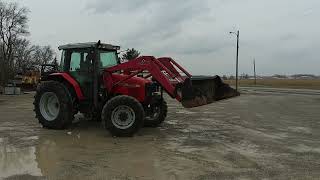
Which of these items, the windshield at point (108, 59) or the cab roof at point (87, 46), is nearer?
the cab roof at point (87, 46)

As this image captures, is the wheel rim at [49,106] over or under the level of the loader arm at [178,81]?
under

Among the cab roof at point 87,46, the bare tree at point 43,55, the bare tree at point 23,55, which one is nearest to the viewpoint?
the cab roof at point 87,46

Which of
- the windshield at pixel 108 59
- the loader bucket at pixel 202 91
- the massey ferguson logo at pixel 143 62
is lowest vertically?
the loader bucket at pixel 202 91

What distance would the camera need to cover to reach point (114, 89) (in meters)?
12.7

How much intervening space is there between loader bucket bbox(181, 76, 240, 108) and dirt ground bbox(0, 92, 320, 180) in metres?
0.98

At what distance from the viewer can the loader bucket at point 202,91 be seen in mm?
11680

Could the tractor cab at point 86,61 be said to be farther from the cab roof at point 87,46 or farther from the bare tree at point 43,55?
the bare tree at point 43,55

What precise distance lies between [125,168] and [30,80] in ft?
113

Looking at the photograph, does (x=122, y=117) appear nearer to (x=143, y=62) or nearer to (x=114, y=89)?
(x=114, y=89)

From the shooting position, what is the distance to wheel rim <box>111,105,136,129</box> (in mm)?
11711

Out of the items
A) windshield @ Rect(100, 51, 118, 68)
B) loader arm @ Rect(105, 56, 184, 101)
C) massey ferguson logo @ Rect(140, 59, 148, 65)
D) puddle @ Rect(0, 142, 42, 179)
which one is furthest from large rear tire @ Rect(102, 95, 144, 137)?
puddle @ Rect(0, 142, 42, 179)

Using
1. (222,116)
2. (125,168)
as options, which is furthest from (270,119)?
(125,168)

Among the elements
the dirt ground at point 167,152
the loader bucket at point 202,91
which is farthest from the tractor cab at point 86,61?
the loader bucket at point 202,91

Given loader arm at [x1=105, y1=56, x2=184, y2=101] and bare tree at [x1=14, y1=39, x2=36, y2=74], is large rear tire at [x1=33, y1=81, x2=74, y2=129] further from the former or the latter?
bare tree at [x1=14, y1=39, x2=36, y2=74]
